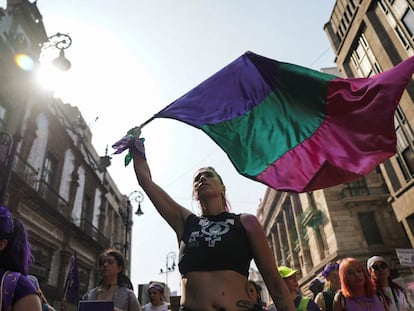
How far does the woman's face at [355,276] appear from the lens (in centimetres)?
371

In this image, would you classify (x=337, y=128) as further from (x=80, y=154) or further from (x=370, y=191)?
(x=370, y=191)

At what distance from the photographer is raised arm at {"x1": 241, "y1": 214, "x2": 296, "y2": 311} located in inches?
73.2

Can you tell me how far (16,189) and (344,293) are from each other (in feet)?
38.6

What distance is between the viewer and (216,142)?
344cm

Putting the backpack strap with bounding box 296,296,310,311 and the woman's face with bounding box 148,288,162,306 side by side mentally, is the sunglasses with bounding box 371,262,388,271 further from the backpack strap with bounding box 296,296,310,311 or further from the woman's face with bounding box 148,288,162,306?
the woman's face with bounding box 148,288,162,306

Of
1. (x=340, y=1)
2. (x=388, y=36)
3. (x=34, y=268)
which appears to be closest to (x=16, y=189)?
(x=34, y=268)

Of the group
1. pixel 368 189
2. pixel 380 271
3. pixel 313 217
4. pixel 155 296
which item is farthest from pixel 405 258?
pixel 313 217

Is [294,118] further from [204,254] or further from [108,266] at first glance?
[108,266]

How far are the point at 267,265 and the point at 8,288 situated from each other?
1550 mm

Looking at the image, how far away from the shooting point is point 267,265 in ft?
6.56

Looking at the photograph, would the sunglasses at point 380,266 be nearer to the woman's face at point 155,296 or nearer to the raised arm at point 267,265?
the raised arm at point 267,265

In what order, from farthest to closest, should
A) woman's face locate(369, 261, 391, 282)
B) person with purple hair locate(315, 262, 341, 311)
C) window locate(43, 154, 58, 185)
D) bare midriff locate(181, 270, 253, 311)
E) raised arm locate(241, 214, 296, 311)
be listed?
window locate(43, 154, 58, 185) < person with purple hair locate(315, 262, 341, 311) < woman's face locate(369, 261, 391, 282) < raised arm locate(241, 214, 296, 311) < bare midriff locate(181, 270, 253, 311)

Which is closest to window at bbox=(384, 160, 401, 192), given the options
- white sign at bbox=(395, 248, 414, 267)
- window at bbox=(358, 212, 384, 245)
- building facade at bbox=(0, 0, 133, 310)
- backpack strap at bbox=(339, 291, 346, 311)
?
window at bbox=(358, 212, 384, 245)

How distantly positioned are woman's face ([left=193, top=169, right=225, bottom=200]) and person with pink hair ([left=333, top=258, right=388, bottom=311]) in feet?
7.48
